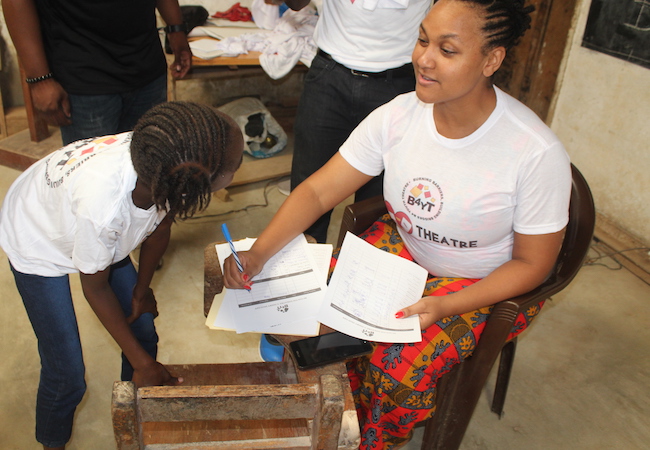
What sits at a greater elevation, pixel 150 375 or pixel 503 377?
pixel 150 375

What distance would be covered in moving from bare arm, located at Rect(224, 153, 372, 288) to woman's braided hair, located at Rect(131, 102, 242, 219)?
0.23 metres

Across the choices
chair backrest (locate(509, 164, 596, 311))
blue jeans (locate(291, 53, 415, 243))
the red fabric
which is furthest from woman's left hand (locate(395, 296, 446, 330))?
the red fabric

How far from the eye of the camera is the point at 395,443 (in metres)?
1.56

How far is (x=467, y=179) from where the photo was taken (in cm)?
141

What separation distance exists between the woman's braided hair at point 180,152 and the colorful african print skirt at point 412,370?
49 centimetres

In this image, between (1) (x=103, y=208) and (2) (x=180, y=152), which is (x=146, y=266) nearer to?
(1) (x=103, y=208)

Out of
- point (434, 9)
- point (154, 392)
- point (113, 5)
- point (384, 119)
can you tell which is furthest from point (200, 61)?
point (154, 392)

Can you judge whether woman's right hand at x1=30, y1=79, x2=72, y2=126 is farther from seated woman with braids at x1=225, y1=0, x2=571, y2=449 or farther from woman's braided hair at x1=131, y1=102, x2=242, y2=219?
seated woman with braids at x1=225, y1=0, x2=571, y2=449

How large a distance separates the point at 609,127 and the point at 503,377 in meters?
1.81

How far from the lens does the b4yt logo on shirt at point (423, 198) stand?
1.45 metres

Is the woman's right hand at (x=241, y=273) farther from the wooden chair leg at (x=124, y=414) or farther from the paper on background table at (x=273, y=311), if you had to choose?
the wooden chair leg at (x=124, y=414)

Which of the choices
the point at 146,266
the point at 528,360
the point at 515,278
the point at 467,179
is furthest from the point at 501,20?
the point at 528,360

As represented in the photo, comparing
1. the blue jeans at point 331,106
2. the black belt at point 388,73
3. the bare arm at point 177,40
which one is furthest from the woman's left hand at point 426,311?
the bare arm at point 177,40

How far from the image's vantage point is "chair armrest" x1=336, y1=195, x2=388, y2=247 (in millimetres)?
1738
